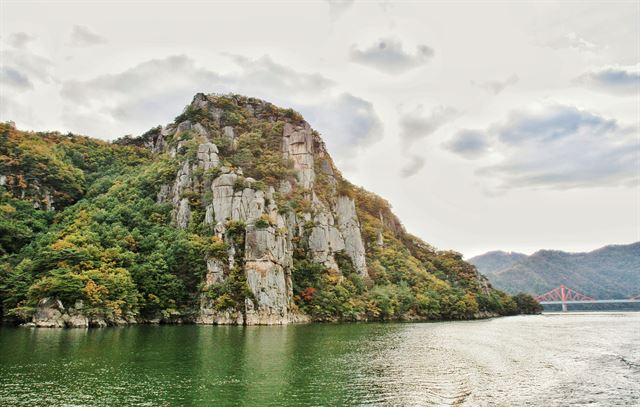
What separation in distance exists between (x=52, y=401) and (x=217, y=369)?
957 centimetres

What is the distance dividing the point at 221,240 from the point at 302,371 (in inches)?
1816

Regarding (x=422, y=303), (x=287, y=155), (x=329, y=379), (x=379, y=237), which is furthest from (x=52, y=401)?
(x=379, y=237)

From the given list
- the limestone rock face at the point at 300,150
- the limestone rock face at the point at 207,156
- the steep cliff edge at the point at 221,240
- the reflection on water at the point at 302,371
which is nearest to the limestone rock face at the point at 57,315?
the steep cliff edge at the point at 221,240

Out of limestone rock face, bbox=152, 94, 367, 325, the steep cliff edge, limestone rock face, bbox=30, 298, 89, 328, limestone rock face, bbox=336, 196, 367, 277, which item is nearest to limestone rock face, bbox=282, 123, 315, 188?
limestone rock face, bbox=152, 94, 367, 325

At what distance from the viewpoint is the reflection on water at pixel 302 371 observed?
20984mm

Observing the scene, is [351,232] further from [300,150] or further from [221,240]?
[221,240]

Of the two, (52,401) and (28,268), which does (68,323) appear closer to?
(28,268)

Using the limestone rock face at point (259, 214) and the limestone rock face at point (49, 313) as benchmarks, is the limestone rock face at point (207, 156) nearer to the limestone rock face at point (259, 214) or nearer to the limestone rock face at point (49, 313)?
the limestone rock face at point (259, 214)

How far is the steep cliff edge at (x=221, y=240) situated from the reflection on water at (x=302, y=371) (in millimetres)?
19565

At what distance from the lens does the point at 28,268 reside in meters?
58.3

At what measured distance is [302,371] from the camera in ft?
89.8

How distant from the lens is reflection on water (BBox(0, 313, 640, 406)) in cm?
2098

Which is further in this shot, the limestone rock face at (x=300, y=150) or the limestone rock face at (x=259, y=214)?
the limestone rock face at (x=300, y=150)

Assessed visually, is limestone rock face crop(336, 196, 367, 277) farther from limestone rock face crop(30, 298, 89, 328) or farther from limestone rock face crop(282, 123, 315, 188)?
limestone rock face crop(30, 298, 89, 328)
